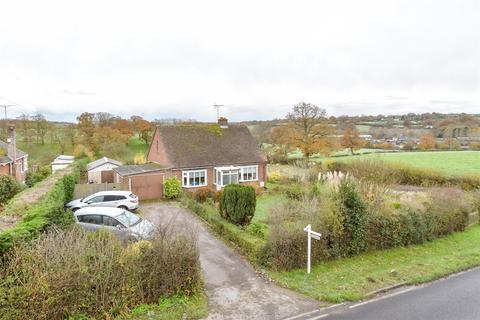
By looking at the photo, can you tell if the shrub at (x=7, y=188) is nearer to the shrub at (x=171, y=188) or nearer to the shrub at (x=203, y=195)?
the shrub at (x=171, y=188)

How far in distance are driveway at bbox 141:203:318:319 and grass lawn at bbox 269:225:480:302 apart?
0.67 m

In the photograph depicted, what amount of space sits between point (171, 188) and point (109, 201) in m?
6.24

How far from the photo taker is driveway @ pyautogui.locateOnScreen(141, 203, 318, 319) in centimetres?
994

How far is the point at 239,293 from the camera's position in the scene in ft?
36.3

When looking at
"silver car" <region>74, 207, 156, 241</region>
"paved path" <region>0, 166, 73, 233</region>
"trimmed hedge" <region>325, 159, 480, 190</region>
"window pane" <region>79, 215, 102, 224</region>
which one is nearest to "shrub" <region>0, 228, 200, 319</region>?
"paved path" <region>0, 166, 73, 233</region>

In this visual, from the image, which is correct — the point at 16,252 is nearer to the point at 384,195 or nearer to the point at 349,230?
the point at 349,230

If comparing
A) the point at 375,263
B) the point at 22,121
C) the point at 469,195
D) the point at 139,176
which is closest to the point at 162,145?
the point at 139,176

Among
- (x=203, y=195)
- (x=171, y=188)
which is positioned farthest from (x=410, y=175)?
(x=171, y=188)

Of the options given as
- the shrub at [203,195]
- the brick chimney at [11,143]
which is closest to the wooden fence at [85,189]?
the shrub at [203,195]

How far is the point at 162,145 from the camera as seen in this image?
31.4 metres

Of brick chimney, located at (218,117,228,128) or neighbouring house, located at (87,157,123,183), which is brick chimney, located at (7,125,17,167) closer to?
neighbouring house, located at (87,157,123,183)

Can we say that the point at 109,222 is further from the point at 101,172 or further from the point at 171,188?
the point at 101,172

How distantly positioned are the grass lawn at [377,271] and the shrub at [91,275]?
3.81 meters

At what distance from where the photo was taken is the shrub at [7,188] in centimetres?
2035
